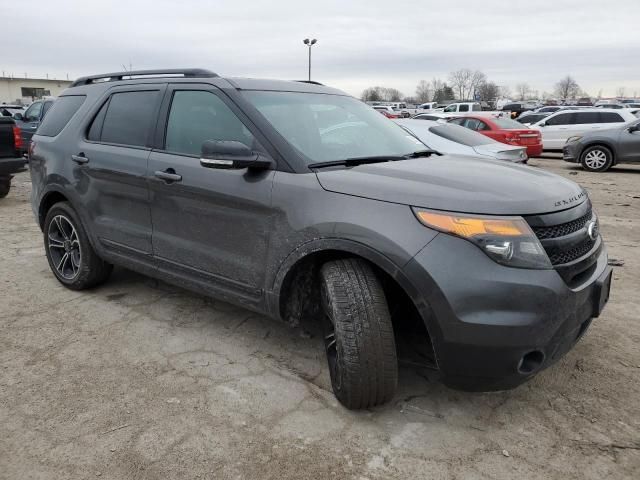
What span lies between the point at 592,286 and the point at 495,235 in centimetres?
66

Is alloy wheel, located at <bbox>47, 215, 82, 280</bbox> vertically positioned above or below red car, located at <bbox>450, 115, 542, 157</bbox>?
below

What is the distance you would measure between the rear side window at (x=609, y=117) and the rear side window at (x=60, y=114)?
1659 centimetres

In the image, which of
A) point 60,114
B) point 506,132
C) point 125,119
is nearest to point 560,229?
point 125,119

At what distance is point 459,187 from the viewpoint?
8.22ft

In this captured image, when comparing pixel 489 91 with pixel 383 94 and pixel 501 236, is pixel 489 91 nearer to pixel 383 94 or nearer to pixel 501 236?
pixel 383 94

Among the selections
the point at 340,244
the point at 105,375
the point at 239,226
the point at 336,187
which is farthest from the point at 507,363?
the point at 105,375

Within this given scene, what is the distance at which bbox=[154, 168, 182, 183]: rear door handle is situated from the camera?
3283 mm

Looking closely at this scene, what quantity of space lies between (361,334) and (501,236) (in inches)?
31.2

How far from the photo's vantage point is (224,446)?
2436 millimetres

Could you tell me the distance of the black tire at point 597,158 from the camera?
516 inches

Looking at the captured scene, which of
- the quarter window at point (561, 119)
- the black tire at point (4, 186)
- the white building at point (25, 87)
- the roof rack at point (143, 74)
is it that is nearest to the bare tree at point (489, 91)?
the white building at point (25, 87)

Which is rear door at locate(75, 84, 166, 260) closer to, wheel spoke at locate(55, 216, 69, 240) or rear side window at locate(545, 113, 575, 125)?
wheel spoke at locate(55, 216, 69, 240)

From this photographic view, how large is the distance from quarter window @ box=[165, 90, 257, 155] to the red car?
11795mm

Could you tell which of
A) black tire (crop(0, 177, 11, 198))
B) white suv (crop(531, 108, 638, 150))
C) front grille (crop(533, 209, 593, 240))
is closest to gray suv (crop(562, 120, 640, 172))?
white suv (crop(531, 108, 638, 150))
